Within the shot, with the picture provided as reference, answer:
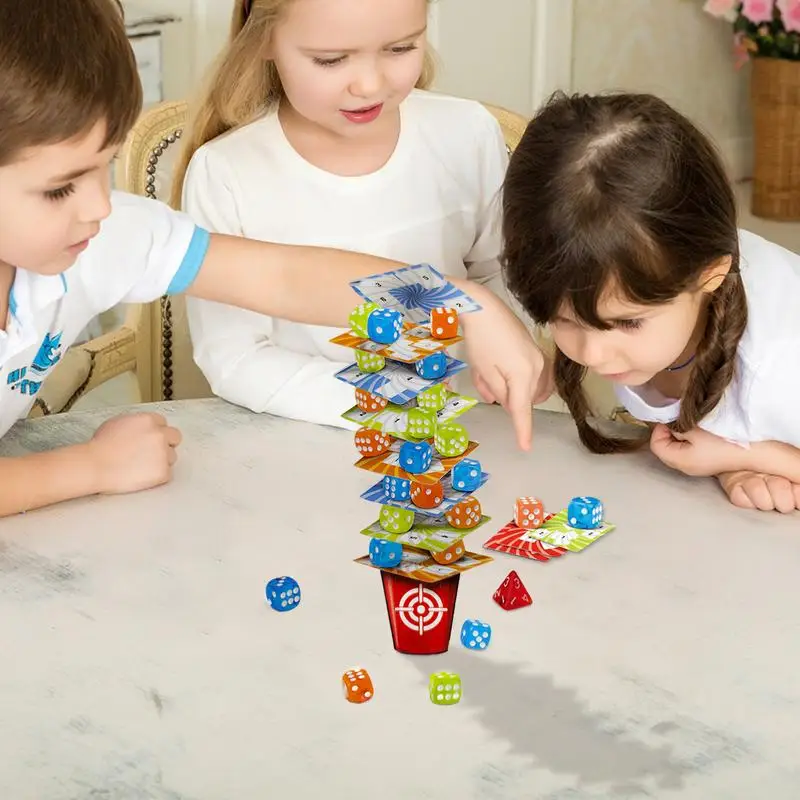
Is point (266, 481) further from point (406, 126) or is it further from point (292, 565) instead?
point (406, 126)

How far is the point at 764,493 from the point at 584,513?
0.21 metres

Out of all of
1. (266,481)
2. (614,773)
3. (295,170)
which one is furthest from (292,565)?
(295,170)

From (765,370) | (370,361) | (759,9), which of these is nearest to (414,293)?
(370,361)

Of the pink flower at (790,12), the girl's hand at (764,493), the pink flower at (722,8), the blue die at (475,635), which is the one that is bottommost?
the pink flower at (722,8)

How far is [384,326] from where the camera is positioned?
3.64 feet

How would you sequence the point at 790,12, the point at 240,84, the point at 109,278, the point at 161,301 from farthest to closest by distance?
Answer: the point at 790,12 → the point at 161,301 → the point at 240,84 → the point at 109,278

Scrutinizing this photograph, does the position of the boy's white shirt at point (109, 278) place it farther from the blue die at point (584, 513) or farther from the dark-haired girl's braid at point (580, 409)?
the blue die at point (584, 513)

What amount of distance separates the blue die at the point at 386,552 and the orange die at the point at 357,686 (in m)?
0.11

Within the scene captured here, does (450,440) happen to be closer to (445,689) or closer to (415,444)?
(415,444)

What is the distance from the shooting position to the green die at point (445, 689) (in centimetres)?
112

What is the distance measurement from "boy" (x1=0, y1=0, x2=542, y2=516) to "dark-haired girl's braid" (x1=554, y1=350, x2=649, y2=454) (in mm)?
91

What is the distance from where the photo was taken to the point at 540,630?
124 centimetres

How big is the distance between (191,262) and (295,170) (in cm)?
39

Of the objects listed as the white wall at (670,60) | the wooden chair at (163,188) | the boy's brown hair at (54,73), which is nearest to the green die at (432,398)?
the boy's brown hair at (54,73)
